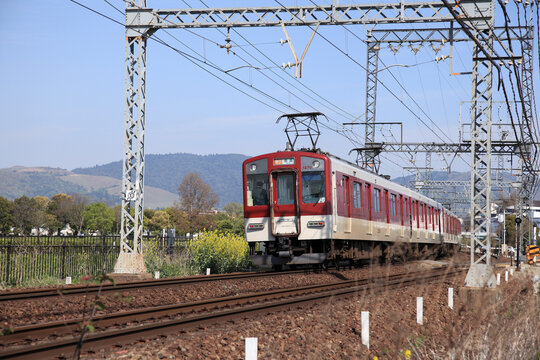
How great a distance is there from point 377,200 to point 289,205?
5282mm

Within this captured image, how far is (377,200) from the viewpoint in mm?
22516

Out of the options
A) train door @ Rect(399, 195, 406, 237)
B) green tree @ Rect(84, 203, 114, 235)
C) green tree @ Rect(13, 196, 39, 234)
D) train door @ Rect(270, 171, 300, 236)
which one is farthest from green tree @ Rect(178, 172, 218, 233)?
train door @ Rect(270, 171, 300, 236)

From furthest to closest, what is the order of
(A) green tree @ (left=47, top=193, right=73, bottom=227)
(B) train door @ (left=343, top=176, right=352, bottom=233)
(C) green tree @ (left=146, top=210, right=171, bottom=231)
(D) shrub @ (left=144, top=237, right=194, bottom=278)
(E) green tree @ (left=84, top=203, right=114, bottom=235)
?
1. (C) green tree @ (left=146, top=210, right=171, bottom=231)
2. (A) green tree @ (left=47, top=193, right=73, bottom=227)
3. (E) green tree @ (left=84, top=203, right=114, bottom=235)
4. (D) shrub @ (left=144, top=237, right=194, bottom=278)
5. (B) train door @ (left=343, top=176, right=352, bottom=233)

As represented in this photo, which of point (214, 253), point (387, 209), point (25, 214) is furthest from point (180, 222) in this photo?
point (214, 253)

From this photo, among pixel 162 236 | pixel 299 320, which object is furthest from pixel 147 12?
pixel 299 320

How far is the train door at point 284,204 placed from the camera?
18.3 metres

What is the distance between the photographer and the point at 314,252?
19047 millimetres

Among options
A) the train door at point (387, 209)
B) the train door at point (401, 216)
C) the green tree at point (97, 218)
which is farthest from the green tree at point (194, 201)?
the train door at point (387, 209)

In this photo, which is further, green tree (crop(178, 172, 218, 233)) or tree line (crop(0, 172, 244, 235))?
green tree (crop(178, 172, 218, 233))

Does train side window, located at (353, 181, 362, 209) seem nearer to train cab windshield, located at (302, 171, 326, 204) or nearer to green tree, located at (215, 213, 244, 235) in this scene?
train cab windshield, located at (302, 171, 326, 204)

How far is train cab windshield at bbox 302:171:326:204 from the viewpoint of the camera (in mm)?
18078

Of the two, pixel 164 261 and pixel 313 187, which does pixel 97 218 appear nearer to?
pixel 164 261

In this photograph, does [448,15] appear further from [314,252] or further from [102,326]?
[102,326]

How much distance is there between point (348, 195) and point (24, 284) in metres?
9.44
